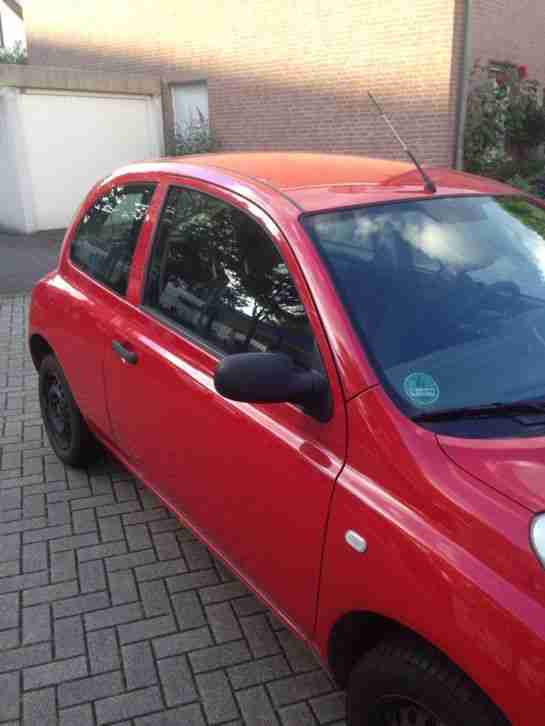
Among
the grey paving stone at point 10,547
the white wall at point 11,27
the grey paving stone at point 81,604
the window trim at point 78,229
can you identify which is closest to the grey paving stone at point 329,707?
the grey paving stone at point 81,604

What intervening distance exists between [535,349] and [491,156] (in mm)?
11062

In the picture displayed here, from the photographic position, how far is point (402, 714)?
1.84 metres

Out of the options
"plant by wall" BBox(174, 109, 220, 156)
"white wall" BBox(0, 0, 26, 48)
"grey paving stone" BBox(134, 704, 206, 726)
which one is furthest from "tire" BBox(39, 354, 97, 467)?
"white wall" BBox(0, 0, 26, 48)

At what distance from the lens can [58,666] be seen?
2604 mm

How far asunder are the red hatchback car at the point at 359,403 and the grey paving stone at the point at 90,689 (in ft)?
2.01

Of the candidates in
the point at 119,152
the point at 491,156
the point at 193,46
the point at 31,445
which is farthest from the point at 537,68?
the point at 31,445

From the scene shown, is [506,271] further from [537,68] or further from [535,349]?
[537,68]

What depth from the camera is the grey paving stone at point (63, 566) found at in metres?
3.12

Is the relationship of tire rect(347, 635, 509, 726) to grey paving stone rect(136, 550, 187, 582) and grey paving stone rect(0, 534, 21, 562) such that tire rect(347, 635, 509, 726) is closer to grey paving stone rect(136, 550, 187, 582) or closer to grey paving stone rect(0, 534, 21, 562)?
grey paving stone rect(136, 550, 187, 582)

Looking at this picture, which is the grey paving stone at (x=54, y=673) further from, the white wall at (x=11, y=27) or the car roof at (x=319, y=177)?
the white wall at (x=11, y=27)

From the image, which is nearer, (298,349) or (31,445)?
(298,349)

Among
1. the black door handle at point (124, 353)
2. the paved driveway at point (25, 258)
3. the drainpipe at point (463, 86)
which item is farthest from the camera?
the drainpipe at point (463, 86)

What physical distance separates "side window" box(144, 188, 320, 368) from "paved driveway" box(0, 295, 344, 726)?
47.5 inches

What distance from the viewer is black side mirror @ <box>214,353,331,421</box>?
6.29ft
